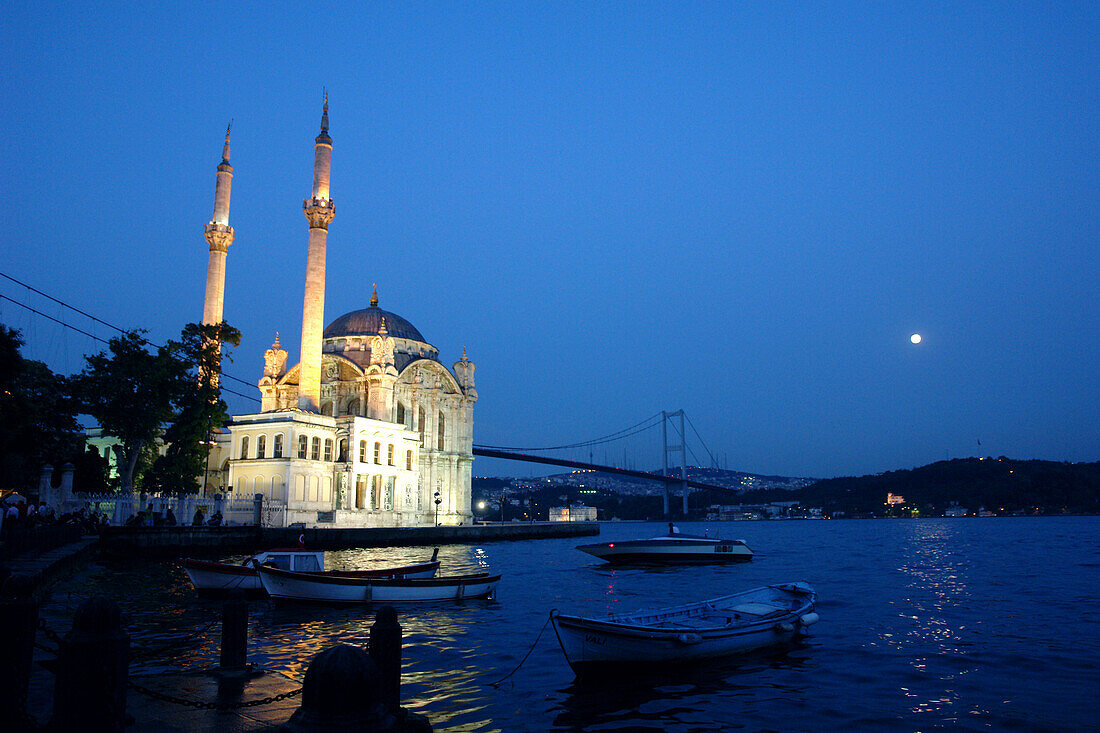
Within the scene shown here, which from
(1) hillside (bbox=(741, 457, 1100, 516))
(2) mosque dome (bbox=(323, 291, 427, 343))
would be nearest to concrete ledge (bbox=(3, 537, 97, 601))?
(2) mosque dome (bbox=(323, 291, 427, 343))

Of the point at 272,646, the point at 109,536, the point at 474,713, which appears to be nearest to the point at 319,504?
the point at 109,536

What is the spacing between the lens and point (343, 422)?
49.8 metres

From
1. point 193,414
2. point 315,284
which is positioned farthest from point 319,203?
point 193,414

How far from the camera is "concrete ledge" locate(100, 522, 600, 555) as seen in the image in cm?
2919

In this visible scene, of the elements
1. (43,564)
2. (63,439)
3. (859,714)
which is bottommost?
(859,714)

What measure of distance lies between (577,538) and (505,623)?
55.3m

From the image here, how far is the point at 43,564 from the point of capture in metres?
16.4

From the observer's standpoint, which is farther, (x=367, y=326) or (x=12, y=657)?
(x=367, y=326)

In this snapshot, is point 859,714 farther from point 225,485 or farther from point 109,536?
point 225,485

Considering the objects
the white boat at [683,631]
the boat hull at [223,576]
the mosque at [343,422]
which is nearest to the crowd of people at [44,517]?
the boat hull at [223,576]

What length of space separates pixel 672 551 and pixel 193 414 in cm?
2413

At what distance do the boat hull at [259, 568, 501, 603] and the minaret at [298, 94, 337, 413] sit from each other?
3205 cm

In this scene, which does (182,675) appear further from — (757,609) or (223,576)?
(223,576)

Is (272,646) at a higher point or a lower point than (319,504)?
lower
